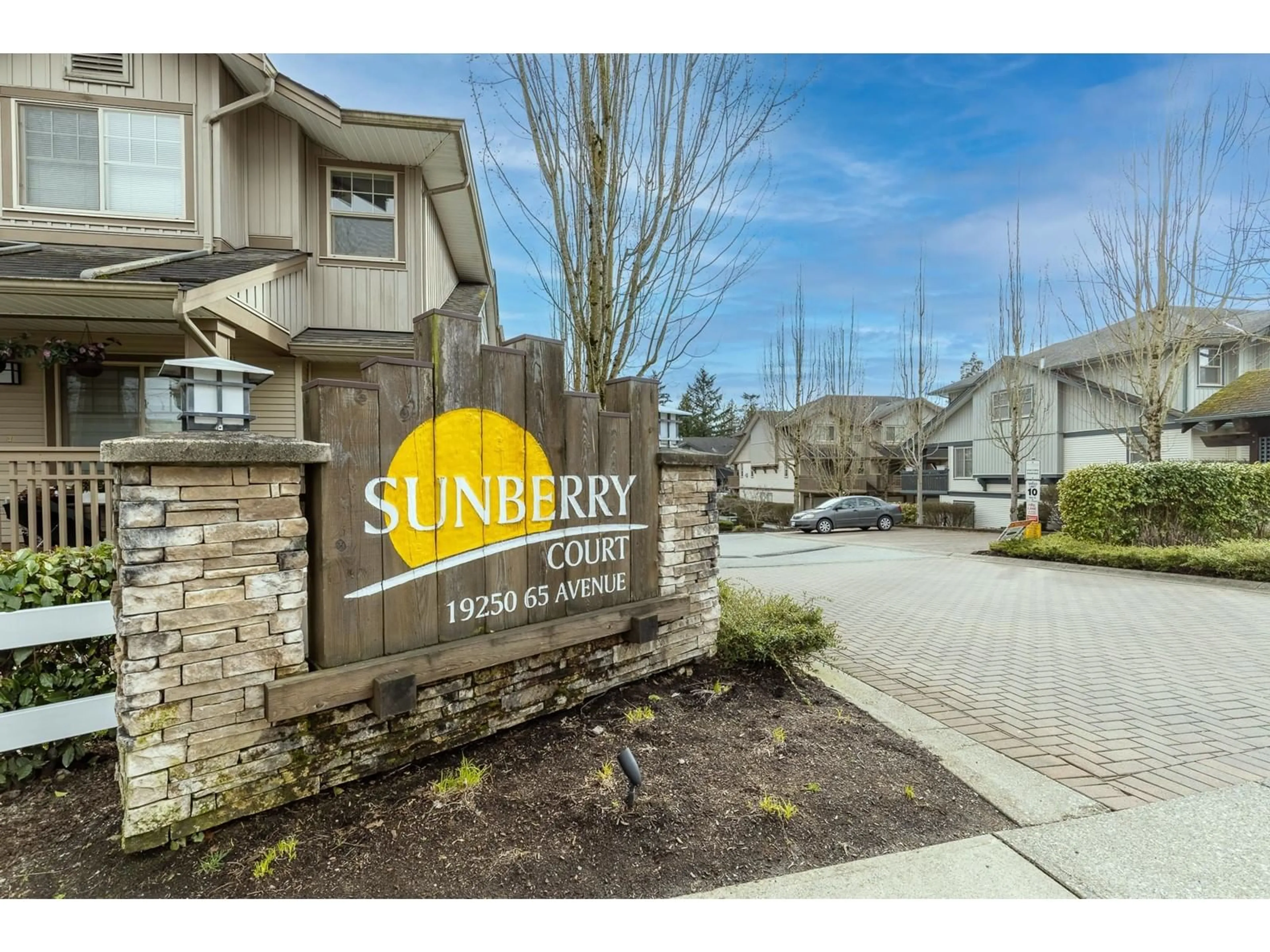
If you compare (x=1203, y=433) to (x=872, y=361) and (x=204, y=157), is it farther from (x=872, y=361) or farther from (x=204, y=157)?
(x=204, y=157)

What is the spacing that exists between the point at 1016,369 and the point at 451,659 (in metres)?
19.7

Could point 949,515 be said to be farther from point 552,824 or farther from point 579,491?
point 552,824

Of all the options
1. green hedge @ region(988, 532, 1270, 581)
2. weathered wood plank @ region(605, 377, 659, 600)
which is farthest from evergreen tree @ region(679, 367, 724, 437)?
weathered wood plank @ region(605, 377, 659, 600)

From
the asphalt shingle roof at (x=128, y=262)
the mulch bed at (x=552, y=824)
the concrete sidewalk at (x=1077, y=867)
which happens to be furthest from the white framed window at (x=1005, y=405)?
the asphalt shingle roof at (x=128, y=262)

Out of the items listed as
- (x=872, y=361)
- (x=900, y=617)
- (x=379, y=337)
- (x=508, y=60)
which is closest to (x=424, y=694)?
(x=508, y=60)

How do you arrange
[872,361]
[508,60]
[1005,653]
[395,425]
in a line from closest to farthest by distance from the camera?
1. [395,425]
2. [508,60]
3. [1005,653]
4. [872,361]

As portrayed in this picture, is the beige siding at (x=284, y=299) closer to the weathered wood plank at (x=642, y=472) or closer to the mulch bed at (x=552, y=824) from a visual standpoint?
the weathered wood plank at (x=642, y=472)

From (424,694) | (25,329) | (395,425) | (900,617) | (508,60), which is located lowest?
(900,617)

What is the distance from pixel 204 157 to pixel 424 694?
25.6 ft

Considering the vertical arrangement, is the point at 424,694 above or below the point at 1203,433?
below

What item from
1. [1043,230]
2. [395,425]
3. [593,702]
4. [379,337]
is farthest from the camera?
[1043,230]

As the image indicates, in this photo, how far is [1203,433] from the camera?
1745cm

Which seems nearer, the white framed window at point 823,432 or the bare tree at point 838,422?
the bare tree at point 838,422

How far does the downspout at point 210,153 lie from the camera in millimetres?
7367
